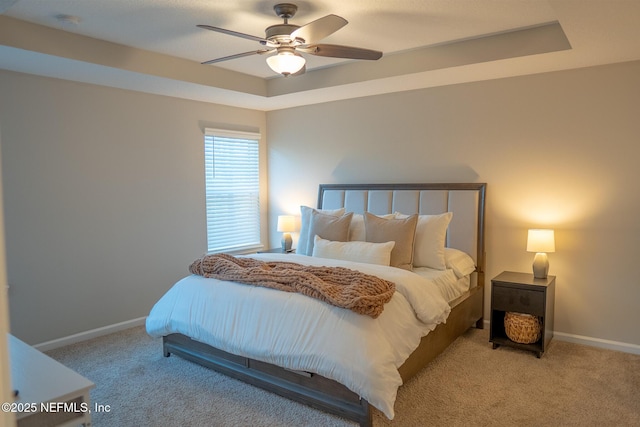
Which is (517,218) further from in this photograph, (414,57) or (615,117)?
(414,57)

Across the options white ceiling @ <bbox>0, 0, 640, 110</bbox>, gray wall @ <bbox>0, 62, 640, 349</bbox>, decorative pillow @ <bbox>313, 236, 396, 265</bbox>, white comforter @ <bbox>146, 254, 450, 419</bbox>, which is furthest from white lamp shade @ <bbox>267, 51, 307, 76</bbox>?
gray wall @ <bbox>0, 62, 640, 349</bbox>

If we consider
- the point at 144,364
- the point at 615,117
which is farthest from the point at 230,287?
the point at 615,117

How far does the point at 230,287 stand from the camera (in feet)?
10.8

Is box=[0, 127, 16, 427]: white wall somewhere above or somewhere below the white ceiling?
below

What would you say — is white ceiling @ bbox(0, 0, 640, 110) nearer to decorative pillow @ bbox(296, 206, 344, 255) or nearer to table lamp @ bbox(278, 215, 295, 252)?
decorative pillow @ bbox(296, 206, 344, 255)

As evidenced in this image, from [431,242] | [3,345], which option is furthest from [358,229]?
[3,345]

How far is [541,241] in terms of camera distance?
12.2ft

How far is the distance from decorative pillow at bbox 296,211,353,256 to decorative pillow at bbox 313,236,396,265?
0.35 feet

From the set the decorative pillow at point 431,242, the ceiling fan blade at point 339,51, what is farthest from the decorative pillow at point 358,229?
the ceiling fan blade at point 339,51

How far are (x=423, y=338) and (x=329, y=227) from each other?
150 centimetres

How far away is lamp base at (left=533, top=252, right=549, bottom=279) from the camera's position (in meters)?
3.78

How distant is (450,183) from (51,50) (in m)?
3.58

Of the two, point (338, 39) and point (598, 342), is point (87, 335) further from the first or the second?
point (598, 342)

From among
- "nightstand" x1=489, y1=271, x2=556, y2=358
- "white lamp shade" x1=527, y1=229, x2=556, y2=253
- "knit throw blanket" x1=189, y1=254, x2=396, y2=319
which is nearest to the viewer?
"knit throw blanket" x1=189, y1=254, x2=396, y2=319
